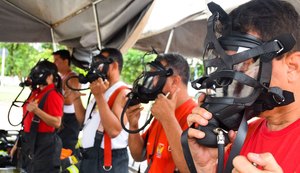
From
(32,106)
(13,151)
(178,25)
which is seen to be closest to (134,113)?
(32,106)

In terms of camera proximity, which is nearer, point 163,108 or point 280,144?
point 280,144

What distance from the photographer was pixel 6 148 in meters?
5.45

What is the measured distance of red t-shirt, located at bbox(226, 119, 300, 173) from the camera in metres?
1.17

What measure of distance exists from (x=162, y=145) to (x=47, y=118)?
2.06 meters

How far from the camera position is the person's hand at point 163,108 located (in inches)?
85.8

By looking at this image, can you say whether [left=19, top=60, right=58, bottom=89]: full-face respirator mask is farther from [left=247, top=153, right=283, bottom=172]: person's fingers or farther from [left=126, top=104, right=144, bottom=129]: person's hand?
[left=247, top=153, right=283, bottom=172]: person's fingers

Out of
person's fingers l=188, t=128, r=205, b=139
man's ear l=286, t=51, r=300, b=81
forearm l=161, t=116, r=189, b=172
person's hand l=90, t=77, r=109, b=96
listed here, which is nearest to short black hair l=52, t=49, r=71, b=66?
person's hand l=90, t=77, r=109, b=96

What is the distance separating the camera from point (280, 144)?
1.24 meters

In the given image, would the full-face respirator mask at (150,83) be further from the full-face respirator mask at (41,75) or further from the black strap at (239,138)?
the full-face respirator mask at (41,75)

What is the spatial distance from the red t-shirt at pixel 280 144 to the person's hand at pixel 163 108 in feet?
2.59

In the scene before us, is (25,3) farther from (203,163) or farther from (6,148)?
(203,163)

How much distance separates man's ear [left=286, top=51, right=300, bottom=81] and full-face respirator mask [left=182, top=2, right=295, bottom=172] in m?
0.04

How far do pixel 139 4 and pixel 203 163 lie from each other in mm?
2378

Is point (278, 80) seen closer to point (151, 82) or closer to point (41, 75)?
point (151, 82)
